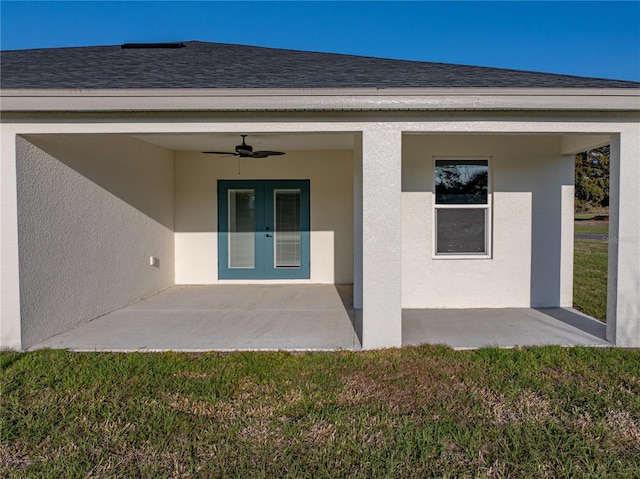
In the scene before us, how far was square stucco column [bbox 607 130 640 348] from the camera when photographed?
480 centimetres

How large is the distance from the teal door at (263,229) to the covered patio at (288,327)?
171 centimetres

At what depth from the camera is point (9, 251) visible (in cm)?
484

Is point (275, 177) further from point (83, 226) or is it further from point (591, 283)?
point (591, 283)

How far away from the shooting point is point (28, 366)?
14.0 ft

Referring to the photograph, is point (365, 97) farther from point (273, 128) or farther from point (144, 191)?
point (144, 191)

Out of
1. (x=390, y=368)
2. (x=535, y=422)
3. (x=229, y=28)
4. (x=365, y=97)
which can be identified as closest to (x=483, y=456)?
(x=535, y=422)

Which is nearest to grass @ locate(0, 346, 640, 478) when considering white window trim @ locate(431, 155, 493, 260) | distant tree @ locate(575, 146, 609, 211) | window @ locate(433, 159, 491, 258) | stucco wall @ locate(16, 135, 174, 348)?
stucco wall @ locate(16, 135, 174, 348)

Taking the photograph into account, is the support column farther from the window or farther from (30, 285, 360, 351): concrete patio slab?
the window

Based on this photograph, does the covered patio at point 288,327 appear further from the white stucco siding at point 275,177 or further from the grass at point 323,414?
the white stucco siding at point 275,177

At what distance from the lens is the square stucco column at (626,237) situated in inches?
189

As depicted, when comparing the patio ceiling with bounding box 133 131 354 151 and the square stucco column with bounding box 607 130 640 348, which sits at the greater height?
the patio ceiling with bounding box 133 131 354 151

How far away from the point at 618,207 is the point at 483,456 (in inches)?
146

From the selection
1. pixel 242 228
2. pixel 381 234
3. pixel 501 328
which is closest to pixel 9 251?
pixel 381 234

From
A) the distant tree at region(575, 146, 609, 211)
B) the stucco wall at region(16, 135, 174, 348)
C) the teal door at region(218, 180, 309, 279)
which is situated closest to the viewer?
the stucco wall at region(16, 135, 174, 348)
